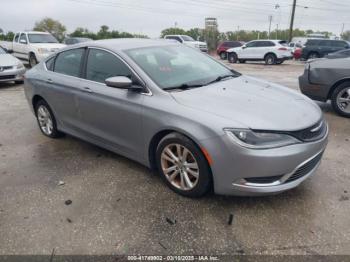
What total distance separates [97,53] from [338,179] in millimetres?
3228

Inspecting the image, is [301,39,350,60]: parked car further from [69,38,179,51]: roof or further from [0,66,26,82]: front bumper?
[69,38,179,51]: roof

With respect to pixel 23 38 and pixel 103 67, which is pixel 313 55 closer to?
pixel 23 38

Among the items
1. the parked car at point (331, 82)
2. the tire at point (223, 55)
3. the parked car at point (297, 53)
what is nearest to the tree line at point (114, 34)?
the tire at point (223, 55)

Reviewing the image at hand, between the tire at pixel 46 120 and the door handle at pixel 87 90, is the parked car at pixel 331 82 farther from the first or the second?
the tire at pixel 46 120

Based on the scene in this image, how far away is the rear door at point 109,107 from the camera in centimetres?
331

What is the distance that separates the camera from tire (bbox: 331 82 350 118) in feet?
18.5

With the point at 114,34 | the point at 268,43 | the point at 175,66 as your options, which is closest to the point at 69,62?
the point at 175,66

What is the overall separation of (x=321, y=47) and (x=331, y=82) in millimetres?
15951

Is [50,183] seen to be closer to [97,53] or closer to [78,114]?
[78,114]

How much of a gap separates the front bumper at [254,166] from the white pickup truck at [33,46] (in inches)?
491

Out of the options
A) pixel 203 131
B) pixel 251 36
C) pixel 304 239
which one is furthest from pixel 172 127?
pixel 251 36

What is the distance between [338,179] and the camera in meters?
3.42

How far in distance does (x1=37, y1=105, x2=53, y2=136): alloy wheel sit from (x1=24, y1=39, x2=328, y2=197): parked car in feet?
1.09

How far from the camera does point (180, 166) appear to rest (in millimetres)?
3025
